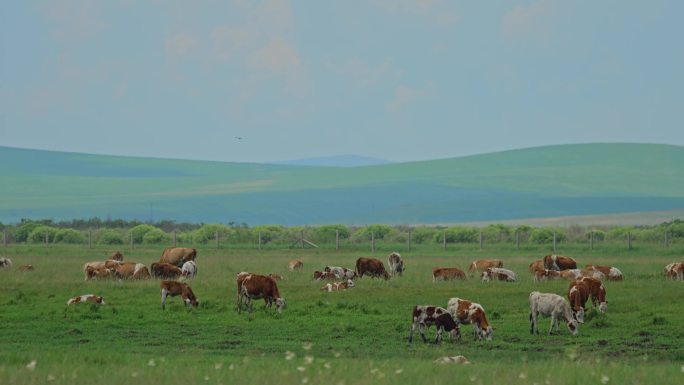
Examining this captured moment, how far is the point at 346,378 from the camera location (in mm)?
17000

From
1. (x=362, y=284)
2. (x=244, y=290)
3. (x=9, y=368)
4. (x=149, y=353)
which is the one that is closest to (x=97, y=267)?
(x=362, y=284)

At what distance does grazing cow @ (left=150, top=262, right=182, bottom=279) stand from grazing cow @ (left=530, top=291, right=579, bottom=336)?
1844cm

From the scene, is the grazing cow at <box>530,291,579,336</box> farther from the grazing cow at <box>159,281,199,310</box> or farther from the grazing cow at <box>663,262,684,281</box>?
the grazing cow at <box>663,262,684,281</box>

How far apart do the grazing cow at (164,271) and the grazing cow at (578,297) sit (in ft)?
55.4

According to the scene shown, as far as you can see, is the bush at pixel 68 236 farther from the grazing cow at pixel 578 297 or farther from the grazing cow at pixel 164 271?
the grazing cow at pixel 578 297

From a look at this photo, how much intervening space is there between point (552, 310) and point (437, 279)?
587 inches

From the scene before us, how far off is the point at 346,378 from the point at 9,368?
4.90 m

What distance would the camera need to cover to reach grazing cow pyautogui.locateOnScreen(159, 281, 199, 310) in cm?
3195

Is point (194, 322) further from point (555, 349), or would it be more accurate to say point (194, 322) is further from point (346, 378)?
point (346, 378)

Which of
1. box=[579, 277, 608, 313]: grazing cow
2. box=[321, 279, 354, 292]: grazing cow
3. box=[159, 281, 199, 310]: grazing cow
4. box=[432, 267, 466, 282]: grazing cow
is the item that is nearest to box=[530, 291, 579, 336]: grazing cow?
box=[579, 277, 608, 313]: grazing cow

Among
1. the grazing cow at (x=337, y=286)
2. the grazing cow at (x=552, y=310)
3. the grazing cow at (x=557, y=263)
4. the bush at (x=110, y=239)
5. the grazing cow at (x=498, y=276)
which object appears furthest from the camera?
the bush at (x=110, y=239)

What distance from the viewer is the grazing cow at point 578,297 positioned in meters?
27.8

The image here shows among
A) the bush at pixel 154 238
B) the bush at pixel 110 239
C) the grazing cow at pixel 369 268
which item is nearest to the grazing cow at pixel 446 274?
the grazing cow at pixel 369 268

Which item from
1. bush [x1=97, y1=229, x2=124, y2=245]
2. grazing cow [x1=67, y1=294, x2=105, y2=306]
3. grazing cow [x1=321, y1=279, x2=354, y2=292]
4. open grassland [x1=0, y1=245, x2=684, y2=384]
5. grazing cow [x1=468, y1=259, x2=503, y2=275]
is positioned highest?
bush [x1=97, y1=229, x2=124, y2=245]
